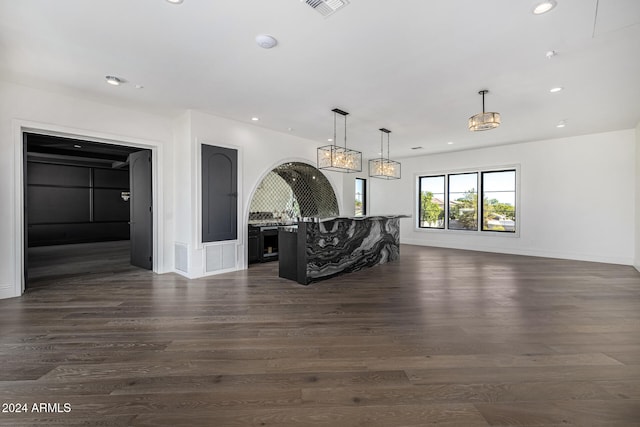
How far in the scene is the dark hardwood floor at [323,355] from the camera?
1.74 meters

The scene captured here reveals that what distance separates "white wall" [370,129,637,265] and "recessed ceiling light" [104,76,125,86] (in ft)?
27.1

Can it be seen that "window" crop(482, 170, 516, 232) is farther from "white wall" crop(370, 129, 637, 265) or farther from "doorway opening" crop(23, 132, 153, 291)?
"doorway opening" crop(23, 132, 153, 291)

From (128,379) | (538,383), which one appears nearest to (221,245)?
(128,379)

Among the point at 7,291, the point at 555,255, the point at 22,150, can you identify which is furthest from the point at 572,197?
the point at 7,291

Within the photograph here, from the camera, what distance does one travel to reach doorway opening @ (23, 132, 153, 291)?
18.8 ft

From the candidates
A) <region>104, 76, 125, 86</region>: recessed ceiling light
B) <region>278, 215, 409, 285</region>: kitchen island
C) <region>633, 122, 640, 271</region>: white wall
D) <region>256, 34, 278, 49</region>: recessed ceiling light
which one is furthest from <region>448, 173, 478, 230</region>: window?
<region>104, 76, 125, 86</region>: recessed ceiling light

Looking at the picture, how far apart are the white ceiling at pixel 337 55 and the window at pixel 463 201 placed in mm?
3335

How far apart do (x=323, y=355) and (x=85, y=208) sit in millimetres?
11275

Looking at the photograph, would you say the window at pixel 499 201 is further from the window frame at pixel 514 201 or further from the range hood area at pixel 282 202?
the range hood area at pixel 282 202

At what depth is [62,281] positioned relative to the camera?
476 centimetres

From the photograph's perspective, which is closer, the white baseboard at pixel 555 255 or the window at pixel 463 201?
the white baseboard at pixel 555 255


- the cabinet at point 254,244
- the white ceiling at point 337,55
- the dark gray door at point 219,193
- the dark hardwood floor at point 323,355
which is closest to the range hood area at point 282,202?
the cabinet at point 254,244

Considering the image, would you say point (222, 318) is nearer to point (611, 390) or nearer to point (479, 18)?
point (611, 390)

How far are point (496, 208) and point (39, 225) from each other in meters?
13.7
